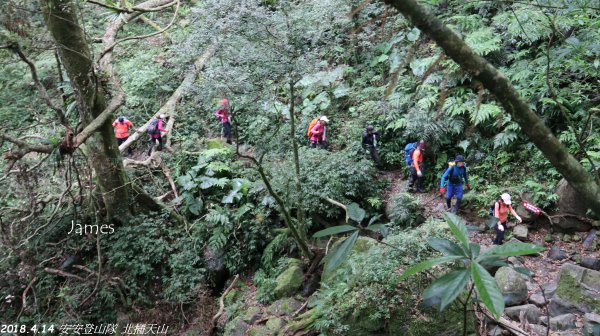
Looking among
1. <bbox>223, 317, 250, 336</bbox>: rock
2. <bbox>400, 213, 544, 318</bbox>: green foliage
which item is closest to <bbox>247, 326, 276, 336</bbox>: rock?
<bbox>223, 317, 250, 336</bbox>: rock

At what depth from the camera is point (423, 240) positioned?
17.5 ft

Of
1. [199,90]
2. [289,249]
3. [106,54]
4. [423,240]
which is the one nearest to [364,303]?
[423,240]

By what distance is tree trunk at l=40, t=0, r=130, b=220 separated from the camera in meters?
6.95

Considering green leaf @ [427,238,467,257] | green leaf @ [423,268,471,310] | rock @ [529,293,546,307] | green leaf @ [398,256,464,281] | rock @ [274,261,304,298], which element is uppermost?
green leaf @ [398,256,464,281]

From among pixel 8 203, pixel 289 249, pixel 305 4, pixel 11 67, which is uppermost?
pixel 11 67

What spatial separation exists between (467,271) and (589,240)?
292 inches

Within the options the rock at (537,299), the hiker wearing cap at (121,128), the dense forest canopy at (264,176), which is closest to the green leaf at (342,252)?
the dense forest canopy at (264,176)

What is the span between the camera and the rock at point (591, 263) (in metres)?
6.55

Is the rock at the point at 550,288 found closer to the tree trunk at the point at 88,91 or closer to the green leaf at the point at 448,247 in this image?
the green leaf at the point at 448,247

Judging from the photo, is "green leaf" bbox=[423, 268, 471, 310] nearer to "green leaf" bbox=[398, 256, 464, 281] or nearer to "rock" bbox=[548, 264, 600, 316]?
"green leaf" bbox=[398, 256, 464, 281]

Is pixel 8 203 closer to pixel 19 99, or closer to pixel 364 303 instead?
pixel 19 99

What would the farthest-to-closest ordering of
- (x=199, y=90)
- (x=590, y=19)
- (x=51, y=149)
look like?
(x=199, y=90) < (x=590, y=19) < (x=51, y=149)

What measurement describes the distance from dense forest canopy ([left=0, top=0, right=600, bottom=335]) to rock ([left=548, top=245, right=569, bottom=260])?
232mm

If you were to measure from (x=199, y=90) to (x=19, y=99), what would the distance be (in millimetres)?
7263
